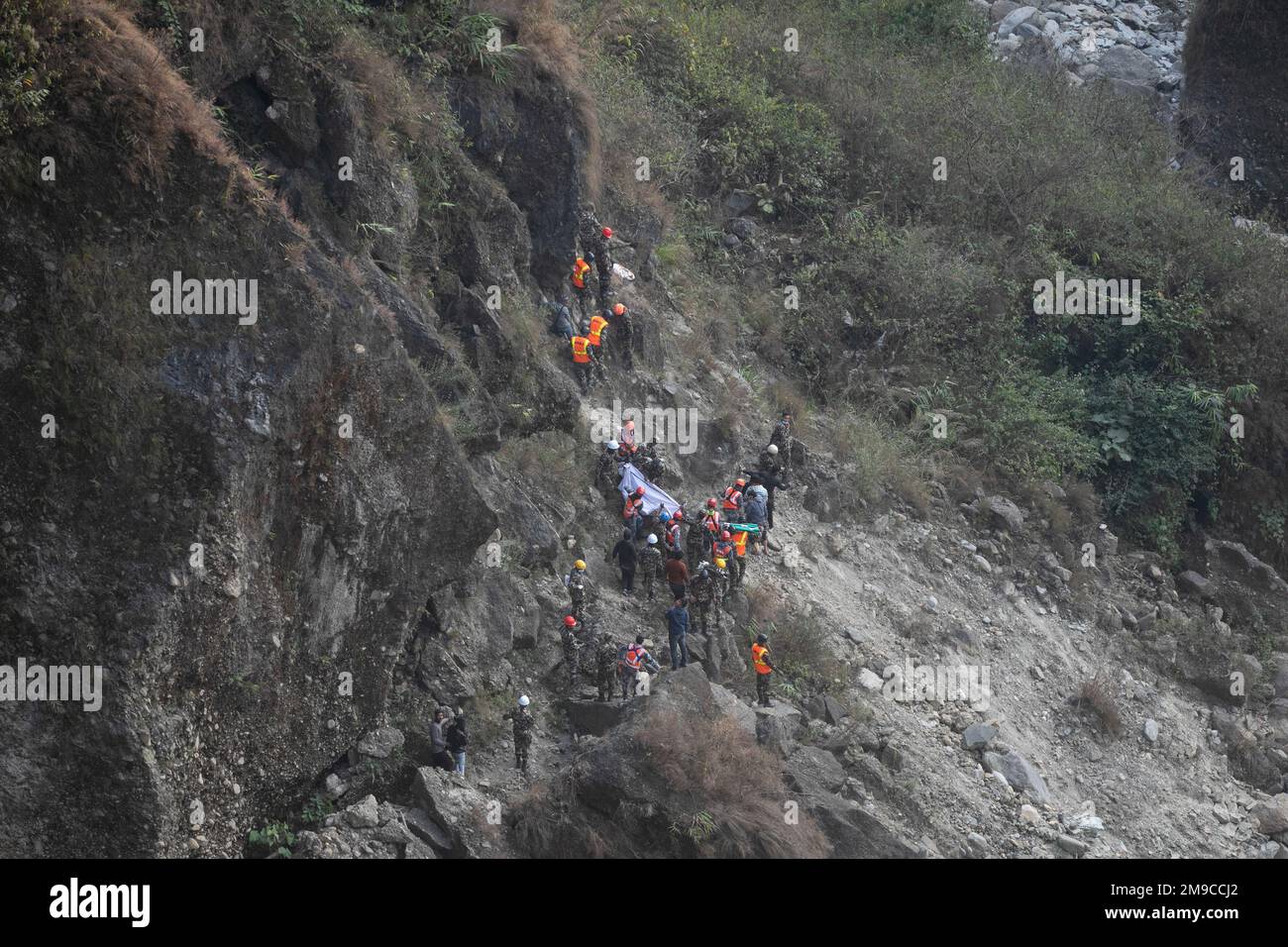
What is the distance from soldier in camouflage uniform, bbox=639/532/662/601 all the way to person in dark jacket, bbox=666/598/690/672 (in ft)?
3.28

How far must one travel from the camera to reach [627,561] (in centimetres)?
1670

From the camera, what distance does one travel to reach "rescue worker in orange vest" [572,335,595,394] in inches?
739

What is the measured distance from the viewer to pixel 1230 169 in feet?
99.4

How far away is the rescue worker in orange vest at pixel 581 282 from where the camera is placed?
64.0 ft

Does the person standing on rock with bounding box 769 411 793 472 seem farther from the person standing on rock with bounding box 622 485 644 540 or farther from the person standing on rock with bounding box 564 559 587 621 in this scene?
the person standing on rock with bounding box 564 559 587 621

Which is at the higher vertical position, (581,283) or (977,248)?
(581,283)

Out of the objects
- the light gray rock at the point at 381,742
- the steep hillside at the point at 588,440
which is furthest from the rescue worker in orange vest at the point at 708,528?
the light gray rock at the point at 381,742

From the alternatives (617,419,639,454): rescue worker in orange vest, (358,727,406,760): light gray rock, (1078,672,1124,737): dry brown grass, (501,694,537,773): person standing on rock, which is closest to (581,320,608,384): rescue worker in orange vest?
(617,419,639,454): rescue worker in orange vest

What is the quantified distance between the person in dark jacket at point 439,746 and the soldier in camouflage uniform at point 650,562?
4209mm

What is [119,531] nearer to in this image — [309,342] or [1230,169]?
[309,342]

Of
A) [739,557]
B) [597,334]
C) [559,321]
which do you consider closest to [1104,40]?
[597,334]

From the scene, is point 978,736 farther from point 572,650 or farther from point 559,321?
point 559,321

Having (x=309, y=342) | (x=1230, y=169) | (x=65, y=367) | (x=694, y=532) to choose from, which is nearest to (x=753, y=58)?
(x=1230, y=169)

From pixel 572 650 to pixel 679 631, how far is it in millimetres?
1372
